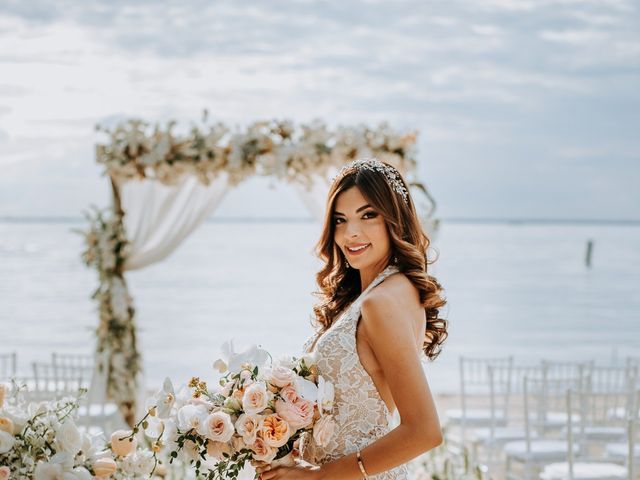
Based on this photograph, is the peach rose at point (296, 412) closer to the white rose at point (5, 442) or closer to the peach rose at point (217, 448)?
the peach rose at point (217, 448)

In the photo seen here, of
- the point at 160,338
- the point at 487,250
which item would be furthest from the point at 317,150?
the point at 487,250

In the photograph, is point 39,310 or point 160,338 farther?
point 39,310

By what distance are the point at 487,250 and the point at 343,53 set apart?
1824cm

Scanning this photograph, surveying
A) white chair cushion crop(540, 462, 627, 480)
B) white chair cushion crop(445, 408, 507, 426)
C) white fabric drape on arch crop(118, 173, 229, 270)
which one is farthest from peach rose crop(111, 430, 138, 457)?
white fabric drape on arch crop(118, 173, 229, 270)

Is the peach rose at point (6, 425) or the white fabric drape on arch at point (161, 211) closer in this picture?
the peach rose at point (6, 425)

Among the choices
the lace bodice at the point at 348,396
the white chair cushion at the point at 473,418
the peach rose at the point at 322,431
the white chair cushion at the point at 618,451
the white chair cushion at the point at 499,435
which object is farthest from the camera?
the white chair cushion at the point at 473,418

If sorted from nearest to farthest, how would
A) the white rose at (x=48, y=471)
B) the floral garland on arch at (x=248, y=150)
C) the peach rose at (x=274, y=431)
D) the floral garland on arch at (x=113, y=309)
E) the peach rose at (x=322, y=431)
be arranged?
the white rose at (x=48, y=471)
the peach rose at (x=274, y=431)
the peach rose at (x=322, y=431)
the floral garland on arch at (x=248, y=150)
the floral garland on arch at (x=113, y=309)

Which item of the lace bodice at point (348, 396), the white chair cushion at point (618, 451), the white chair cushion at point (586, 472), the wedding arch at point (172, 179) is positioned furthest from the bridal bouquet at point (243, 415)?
the wedding arch at point (172, 179)

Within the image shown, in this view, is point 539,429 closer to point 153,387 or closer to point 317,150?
point 317,150

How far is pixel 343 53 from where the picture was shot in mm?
31766

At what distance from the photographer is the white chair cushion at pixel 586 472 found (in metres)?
5.29

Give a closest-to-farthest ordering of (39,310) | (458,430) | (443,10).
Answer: (458,430), (39,310), (443,10)

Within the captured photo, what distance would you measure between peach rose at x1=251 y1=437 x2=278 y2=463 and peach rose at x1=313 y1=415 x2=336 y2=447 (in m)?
0.12

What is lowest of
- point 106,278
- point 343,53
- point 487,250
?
point 487,250
